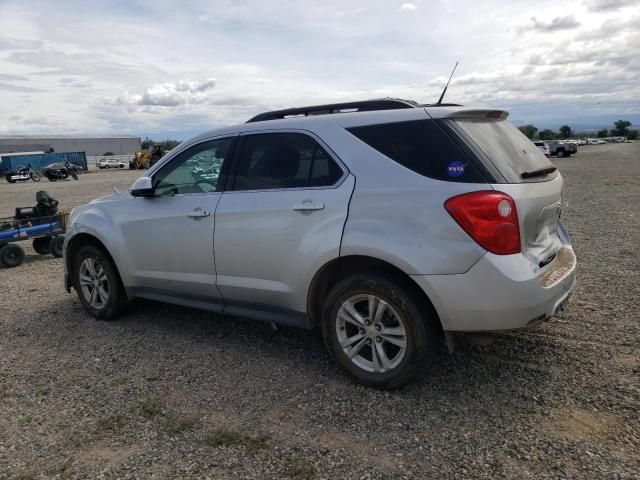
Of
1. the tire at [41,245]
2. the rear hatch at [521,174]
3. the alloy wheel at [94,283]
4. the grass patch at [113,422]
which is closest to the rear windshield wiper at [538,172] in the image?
the rear hatch at [521,174]

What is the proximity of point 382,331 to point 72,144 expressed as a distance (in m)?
111

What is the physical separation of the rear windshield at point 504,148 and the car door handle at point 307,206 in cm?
102

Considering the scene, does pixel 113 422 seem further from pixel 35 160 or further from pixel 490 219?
pixel 35 160

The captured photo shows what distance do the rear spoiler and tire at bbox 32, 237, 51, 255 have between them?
807 centimetres

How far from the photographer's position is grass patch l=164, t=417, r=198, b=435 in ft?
10.4

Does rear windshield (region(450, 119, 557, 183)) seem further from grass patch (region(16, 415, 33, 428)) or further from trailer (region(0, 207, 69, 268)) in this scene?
trailer (region(0, 207, 69, 268))

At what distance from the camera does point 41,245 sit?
9062mm

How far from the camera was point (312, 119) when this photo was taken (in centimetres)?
384

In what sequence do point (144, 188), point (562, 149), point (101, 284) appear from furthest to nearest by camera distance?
point (562, 149) → point (101, 284) → point (144, 188)

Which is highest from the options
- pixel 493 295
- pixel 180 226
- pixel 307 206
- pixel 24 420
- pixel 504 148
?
pixel 504 148

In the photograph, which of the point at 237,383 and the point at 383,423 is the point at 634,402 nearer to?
the point at 383,423

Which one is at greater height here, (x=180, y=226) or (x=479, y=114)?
(x=479, y=114)

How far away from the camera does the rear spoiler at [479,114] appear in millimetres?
3340

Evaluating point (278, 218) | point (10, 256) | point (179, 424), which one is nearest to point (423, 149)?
point (278, 218)
